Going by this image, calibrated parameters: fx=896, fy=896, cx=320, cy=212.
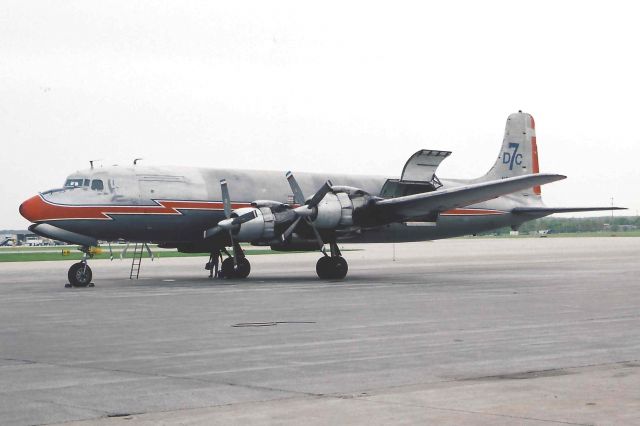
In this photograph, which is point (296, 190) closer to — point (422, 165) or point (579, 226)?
point (422, 165)

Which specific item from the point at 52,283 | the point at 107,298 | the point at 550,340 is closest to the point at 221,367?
the point at 550,340

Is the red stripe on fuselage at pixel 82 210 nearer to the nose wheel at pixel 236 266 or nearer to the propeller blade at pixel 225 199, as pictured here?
the propeller blade at pixel 225 199

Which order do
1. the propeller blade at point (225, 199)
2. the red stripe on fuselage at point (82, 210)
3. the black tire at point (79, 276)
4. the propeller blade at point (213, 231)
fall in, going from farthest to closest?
the propeller blade at point (225, 199) → the propeller blade at point (213, 231) → the red stripe on fuselage at point (82, 210) → the black tire at point (79, 276)

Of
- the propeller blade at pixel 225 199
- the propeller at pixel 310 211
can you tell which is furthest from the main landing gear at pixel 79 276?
the propeller at pixel 310 211

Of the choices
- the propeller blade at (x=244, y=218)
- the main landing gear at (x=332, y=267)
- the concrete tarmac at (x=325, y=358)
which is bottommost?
the concrete tarmac at (x=325, y=358)

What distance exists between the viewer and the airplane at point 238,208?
2995 cm

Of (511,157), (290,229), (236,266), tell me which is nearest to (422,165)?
(290,229)

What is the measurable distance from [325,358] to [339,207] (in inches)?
760

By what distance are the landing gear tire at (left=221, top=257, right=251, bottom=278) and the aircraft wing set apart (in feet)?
18.0

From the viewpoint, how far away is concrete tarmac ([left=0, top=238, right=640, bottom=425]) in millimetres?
8312

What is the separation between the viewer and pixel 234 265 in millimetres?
33812

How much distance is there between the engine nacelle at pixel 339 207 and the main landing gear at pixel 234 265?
3702mm

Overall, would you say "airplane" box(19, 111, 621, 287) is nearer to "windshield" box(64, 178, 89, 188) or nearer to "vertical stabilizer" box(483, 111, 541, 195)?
"windshield" box(64, 178, 89, 188)

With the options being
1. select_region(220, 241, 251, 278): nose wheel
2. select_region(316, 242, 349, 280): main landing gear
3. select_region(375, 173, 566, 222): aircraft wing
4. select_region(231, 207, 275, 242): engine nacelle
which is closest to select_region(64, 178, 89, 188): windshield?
select_region(231, 207, 275, 242): engine nacelle
